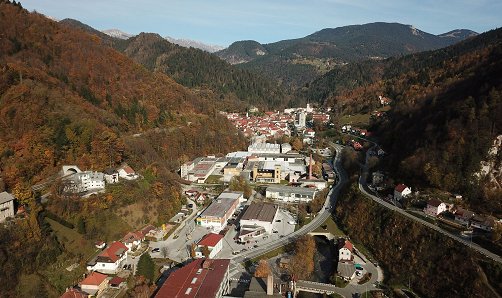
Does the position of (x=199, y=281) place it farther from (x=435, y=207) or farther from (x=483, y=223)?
(x=483, y=223)

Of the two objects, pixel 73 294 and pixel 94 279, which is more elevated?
pixel 73 294

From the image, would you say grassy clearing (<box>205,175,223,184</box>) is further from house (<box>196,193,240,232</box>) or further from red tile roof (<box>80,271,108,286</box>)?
red tile roof (<box>80,271,108,286</box>)

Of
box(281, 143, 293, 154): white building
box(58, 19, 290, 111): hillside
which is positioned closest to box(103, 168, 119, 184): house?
box(281, 143, 293, 154): white building

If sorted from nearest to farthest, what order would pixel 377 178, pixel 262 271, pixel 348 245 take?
pixel 262 271, pixel 348 245, pixel 377 178

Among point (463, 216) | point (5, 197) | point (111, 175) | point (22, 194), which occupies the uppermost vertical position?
point (5, 197)

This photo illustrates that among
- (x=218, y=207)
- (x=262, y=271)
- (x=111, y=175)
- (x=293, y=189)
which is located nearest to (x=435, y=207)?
(x=262, y=271)

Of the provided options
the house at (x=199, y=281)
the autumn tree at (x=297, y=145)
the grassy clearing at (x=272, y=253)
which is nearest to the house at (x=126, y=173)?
the house at (x=199, y=281)
